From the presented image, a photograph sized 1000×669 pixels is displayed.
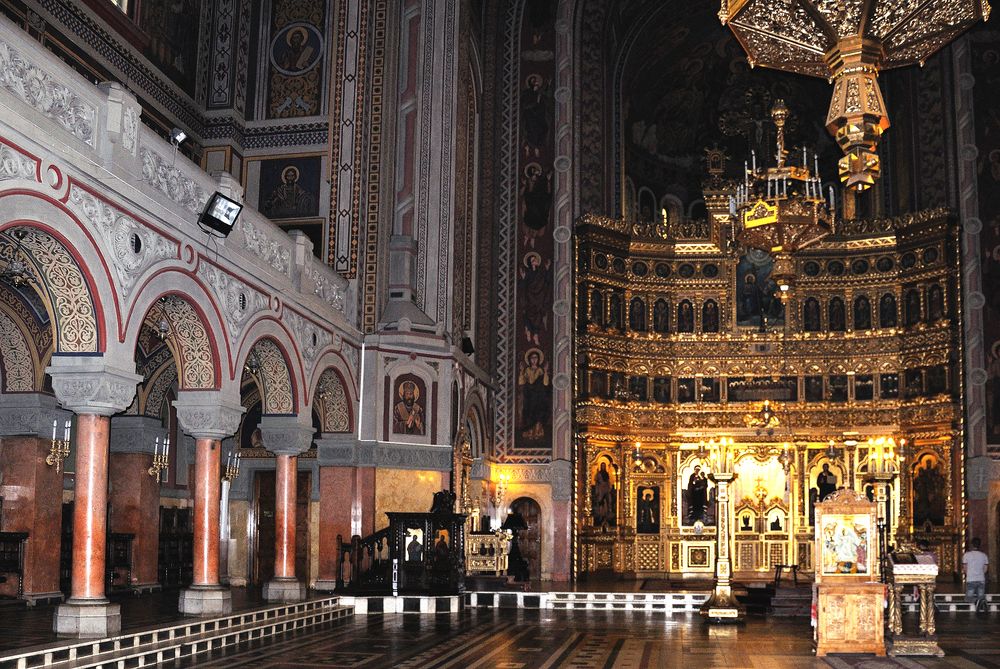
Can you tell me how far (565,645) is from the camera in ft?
47.9

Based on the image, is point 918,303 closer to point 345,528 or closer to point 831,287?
point 831,287

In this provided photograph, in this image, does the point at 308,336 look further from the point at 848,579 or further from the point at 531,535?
the point at 531,535

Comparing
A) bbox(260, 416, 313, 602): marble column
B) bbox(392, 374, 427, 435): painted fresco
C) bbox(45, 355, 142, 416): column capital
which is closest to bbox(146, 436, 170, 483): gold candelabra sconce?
bbox(260, 416, 313, 602): marble column

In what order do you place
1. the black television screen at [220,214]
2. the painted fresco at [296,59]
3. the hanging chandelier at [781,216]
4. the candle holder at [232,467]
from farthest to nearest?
the painted fresco at [296,59]
the candle holder at [232,467]
the hanging chandelier at [781,216]
the black television screen at [220,214]

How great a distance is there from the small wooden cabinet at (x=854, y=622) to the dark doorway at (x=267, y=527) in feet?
39.6

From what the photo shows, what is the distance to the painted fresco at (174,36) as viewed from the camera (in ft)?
65.3

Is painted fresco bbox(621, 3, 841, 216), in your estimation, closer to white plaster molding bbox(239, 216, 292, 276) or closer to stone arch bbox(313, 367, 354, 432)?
stone arch bbox(313, 367, 354, 432)

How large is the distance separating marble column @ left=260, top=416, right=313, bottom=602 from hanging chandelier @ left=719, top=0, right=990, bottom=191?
8918 mm

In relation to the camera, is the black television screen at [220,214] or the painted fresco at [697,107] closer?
the black television screen at [220,214]

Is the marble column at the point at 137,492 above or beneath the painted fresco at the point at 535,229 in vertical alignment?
beneath

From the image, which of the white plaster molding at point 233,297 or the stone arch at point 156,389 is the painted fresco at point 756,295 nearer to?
the stone arch at point 156,389

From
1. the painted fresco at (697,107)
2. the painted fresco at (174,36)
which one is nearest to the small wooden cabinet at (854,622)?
the painted fresco at (174,36)

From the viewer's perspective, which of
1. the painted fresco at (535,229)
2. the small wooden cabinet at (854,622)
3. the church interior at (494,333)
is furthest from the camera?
the painted fresco at (535,229)

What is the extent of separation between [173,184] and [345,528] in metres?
8.37
